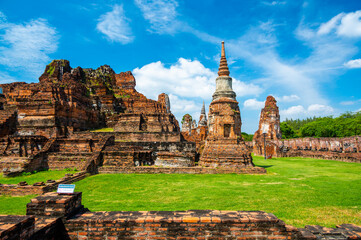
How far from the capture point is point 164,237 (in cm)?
367

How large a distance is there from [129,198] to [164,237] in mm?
3525

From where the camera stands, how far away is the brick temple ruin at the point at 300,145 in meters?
21.6

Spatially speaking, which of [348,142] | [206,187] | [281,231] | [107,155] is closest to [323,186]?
[206,187]

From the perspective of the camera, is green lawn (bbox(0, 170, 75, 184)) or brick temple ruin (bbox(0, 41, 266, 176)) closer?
green lawn (bbox(0, 170, 75, 184))

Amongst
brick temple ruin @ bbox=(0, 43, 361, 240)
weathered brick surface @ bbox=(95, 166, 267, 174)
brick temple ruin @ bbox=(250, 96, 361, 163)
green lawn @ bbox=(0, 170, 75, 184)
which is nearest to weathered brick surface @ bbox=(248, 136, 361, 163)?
brick temple ruin @ bbox=(250, 96, 361, 163)

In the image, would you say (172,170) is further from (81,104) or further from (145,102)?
(145,102)

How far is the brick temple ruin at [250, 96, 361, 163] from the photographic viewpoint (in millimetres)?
21641

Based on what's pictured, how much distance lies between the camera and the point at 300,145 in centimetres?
3097

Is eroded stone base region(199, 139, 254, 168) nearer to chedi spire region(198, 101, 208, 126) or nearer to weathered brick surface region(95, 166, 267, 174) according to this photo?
weathered brick surface region(95, 166, 267, 174)

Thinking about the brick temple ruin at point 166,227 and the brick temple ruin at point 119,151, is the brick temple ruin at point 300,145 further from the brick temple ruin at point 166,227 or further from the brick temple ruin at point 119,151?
the brick temple ruin at point 166,227

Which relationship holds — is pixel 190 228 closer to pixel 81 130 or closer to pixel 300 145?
pixel 81 130

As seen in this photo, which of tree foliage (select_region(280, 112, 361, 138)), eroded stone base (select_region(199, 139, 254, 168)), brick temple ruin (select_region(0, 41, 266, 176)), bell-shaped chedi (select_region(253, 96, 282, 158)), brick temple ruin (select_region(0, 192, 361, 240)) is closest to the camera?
brick temple ruin (select_region(0, 192, 361, 240))

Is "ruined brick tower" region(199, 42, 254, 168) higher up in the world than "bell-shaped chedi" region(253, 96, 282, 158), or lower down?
→ lower down

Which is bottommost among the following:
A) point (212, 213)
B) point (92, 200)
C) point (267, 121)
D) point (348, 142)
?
point (92, 200)
